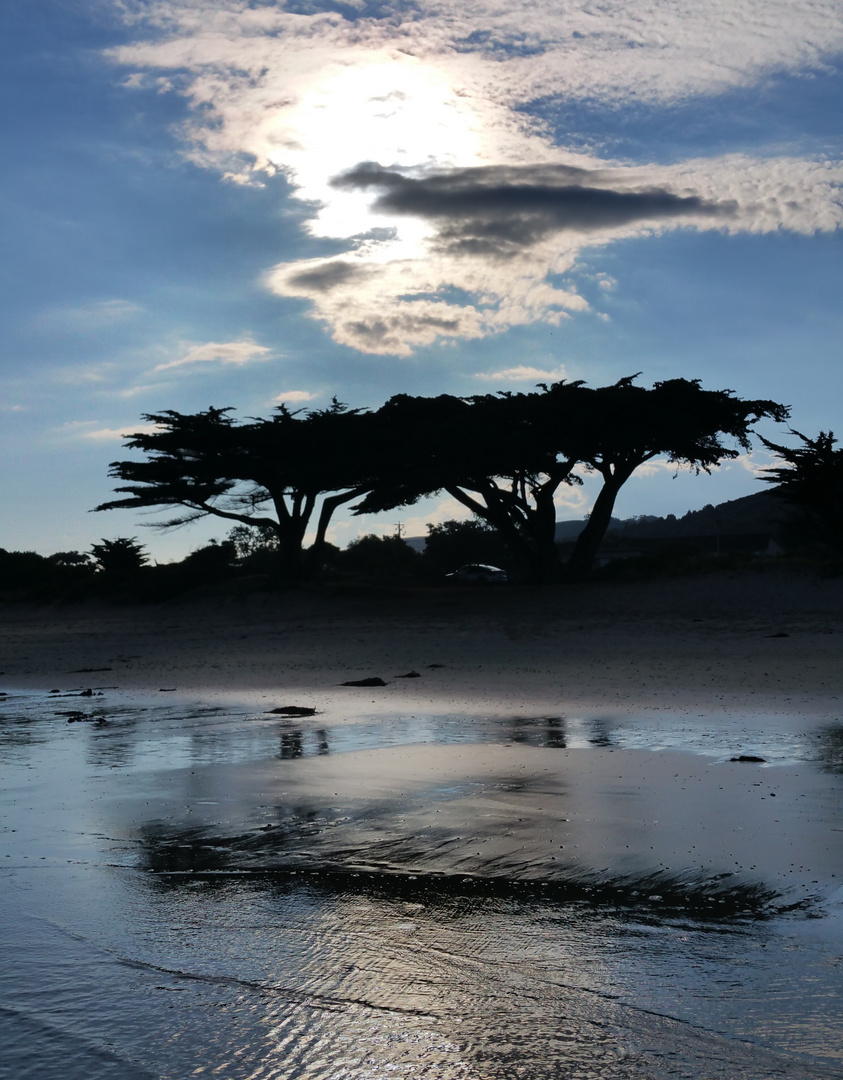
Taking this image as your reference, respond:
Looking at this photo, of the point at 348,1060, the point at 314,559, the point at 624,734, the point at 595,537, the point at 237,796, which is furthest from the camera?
the point at 314,559

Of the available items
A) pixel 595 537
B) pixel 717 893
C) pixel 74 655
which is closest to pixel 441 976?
pixel 717 893

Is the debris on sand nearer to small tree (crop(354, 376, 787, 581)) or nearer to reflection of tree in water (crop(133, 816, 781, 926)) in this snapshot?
reflection of tree in water (crop(133, 816, 781, 926))

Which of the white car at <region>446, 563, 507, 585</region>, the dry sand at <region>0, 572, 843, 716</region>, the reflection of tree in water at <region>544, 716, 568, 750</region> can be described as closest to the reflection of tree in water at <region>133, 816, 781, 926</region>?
the reflection of tree in water at <region>544, 716, 568, 750</region>

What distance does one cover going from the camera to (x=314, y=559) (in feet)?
131

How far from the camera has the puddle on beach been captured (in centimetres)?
322

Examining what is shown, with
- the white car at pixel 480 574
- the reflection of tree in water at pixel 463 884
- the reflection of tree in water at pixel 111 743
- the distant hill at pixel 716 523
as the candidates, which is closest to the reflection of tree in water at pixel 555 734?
the reflection of tree in water at pixel 111 743

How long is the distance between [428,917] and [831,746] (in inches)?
219

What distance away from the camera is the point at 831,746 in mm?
8867

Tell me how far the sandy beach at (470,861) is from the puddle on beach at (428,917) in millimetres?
16

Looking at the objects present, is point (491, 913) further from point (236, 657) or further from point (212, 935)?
point (236, 657)

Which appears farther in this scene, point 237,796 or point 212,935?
point 237,796

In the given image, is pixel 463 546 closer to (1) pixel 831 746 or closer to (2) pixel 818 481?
(2) pixel 818 481

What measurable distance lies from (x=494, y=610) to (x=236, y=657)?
878cm

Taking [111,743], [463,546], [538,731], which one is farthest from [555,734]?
[463,546]
